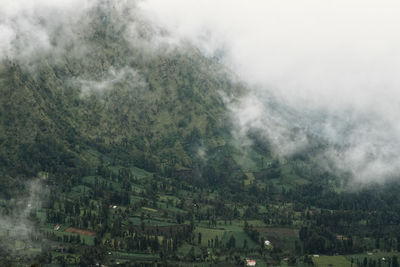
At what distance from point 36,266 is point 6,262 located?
145523mm

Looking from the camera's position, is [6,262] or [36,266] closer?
[36,266]

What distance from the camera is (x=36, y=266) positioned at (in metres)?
63.3

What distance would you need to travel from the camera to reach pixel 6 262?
7569 inches
